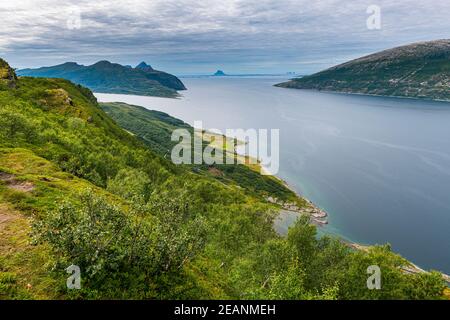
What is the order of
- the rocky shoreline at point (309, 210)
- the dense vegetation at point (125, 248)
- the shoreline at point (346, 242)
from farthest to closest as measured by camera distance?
the rocky shoreline at point (309, 210), the shoreline at point (346, 242), the dense vegetation at point (125, 248)

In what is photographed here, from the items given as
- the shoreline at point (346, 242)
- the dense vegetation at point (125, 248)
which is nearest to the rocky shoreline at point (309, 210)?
the shoreline at point (346, 242)

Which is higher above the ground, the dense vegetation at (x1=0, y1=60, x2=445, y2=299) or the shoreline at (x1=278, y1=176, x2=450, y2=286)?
the dense vegetation at (x1=0, y1=60, x2=445, y2=299)

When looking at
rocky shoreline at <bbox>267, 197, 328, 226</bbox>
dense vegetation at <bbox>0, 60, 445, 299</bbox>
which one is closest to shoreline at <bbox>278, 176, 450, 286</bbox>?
rocky shoreline at <bbox>267, 197, 328, 226</bbox>

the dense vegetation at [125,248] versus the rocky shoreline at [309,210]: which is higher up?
the dense vegetation at [125,248]

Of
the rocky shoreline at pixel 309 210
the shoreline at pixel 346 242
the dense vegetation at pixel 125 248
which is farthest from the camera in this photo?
the rocky shoreline at pixel 309 210

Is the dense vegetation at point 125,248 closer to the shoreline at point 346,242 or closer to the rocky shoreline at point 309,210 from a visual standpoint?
the shoreline at point 346,242

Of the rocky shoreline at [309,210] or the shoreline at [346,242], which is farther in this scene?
the rocky shoreline at [309,210]

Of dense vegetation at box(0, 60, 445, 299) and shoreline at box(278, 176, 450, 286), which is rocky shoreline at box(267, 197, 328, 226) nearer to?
shoreline at box(278, 176, 450, 286)

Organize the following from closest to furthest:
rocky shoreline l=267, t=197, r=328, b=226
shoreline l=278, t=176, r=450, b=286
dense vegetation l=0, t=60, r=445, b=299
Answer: dense vegetation l=0, t=60, r=445, b=299, shoreline l=278, t=176, r=450, b=286, rocky shoreline l=267, t=197, r=328, b=226

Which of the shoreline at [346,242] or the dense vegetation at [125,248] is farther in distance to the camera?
the shoreline at [346,242]

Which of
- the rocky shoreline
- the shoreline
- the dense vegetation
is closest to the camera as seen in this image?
the dense vegetation
